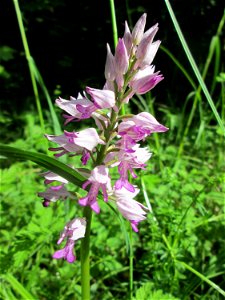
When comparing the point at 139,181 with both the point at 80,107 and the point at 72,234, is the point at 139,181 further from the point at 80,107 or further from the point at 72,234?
the point at 80,107

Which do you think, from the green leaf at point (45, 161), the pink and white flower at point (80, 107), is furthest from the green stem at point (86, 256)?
the pink and white flower at point (80, 107)

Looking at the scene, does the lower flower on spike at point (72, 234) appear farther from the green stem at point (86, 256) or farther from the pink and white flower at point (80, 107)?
→ the pink and white flower at point (80, 107)

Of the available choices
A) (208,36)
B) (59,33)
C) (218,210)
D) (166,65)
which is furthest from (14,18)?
(218,210)

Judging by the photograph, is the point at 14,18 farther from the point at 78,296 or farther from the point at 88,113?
the point at 88,113

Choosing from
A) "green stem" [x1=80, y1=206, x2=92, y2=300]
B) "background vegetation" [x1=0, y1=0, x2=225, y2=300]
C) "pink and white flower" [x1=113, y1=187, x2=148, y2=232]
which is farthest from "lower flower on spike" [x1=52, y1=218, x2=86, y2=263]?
"background vegetation" [x1=0, y1=0, x2=225, y2=300]

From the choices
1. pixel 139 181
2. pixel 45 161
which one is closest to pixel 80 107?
pixel 45 161
